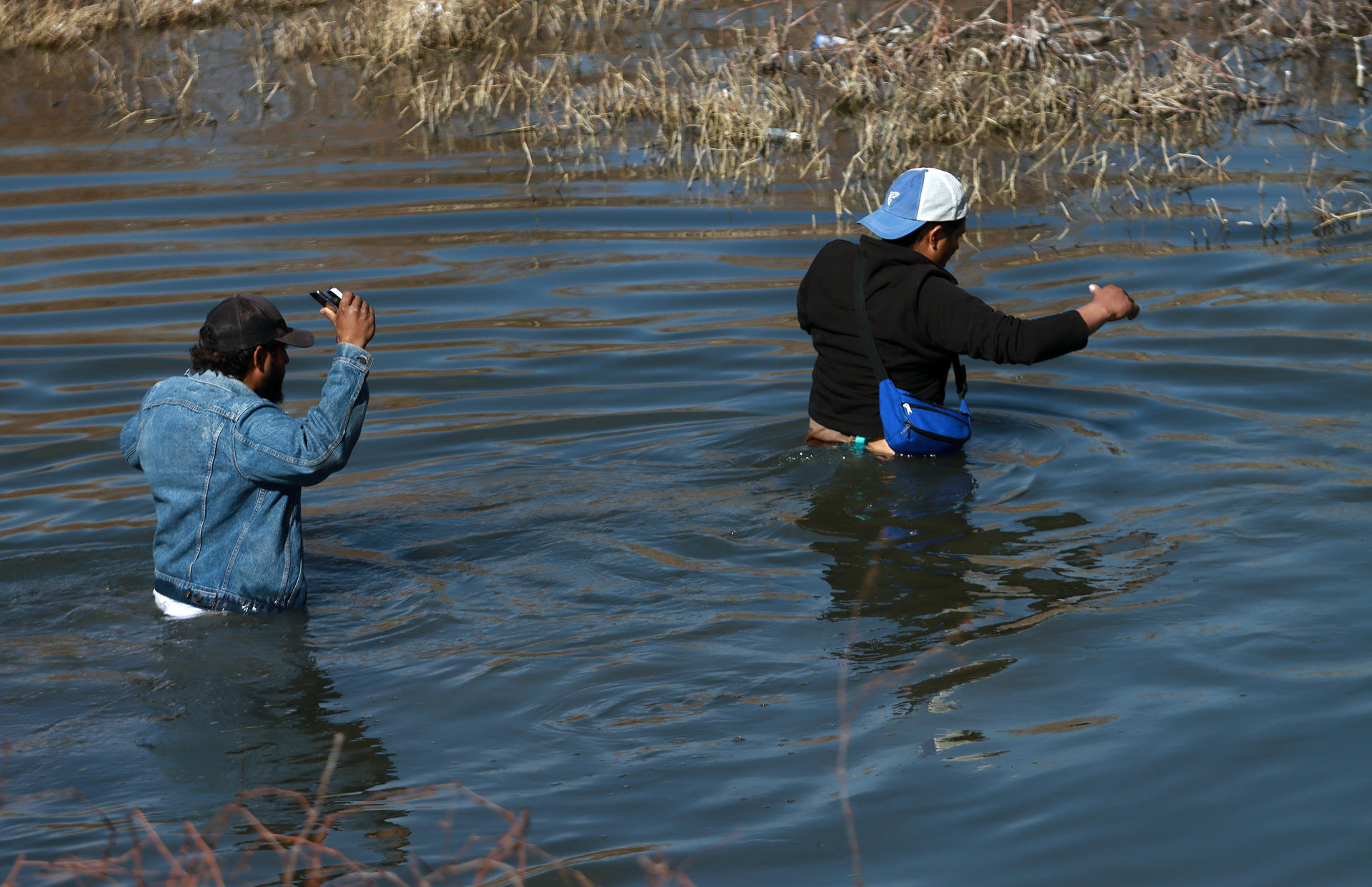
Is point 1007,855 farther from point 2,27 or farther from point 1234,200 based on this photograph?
point 2,27

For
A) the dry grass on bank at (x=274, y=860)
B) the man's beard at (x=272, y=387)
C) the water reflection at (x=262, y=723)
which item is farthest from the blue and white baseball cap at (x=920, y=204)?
the dry grass on bank at (x=274, y=860)

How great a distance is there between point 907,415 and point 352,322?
2818 millimetres

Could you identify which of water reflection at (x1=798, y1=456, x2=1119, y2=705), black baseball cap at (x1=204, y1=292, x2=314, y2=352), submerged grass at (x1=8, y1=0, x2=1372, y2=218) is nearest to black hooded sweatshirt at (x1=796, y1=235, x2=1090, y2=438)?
water reflection at (x1=798, y1=456, x2=1119, y2=705)

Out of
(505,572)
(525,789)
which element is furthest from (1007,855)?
(505,572)

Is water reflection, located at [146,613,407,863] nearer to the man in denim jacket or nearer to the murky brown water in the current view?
the murky brown water

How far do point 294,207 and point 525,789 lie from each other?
30.7ft

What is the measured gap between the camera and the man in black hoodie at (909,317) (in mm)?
6453

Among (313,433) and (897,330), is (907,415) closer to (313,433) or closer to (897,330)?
(897,330)

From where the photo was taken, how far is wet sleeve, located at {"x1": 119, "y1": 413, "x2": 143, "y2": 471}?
5750mm

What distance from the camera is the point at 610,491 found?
7.52 metres

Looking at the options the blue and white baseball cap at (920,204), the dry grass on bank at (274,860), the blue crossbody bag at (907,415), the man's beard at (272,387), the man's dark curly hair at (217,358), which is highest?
the blue and white baseball cap at (920,204)

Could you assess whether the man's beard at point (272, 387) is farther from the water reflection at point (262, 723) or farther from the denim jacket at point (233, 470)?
the water reflection at point (262, 723)

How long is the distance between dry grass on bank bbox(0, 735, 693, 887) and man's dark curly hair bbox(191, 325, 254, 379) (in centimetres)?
165

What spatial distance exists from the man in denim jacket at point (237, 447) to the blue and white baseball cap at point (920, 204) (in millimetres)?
2610
